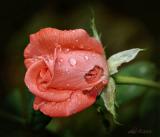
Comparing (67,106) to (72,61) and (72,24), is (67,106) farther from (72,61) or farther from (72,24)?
(72,24)

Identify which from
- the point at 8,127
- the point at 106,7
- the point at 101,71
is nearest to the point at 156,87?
the point at 101,71

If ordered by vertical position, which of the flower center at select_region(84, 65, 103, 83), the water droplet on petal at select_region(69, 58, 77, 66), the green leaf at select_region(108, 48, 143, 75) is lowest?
the flower center at select_region(84, 65, 103, 83)

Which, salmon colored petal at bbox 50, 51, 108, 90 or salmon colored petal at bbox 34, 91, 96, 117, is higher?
salmon colored petal at bbox 50, 51, 108, 90

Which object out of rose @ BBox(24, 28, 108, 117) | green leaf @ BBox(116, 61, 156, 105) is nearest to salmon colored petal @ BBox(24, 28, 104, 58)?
rose @ BBox(24, 28, 108, 117)

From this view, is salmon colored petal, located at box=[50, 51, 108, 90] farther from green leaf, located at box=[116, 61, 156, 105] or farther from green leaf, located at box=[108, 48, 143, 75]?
green leaf, located at box=[116, 61, 156, 105]

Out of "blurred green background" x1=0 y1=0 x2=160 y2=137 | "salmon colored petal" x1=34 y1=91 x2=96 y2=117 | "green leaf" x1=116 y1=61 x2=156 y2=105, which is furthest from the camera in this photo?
"blurred green background" x1=0 y1=0 x2=160 y2=137

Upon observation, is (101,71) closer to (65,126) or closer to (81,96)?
(81,96)

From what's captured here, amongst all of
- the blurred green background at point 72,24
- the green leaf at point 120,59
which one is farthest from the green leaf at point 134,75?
the green leaf at point 120,59
